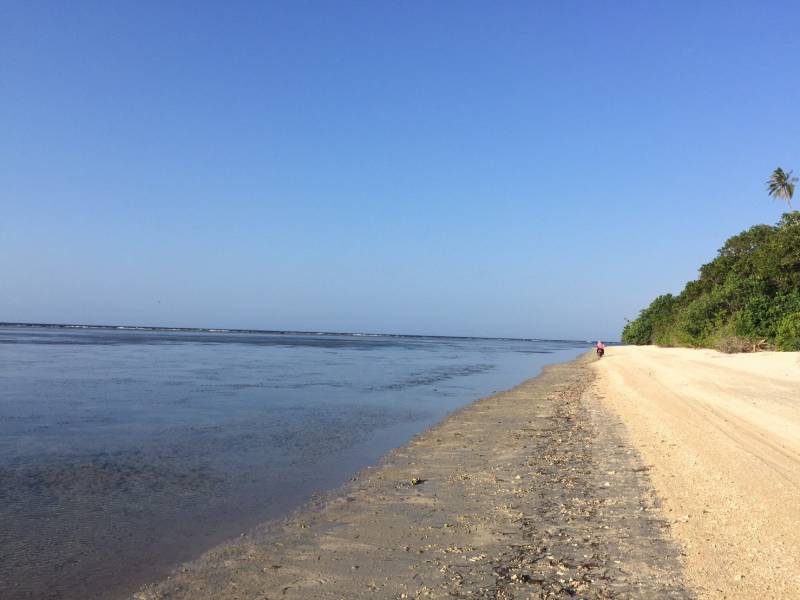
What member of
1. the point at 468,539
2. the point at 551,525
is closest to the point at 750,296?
the point at 551,525

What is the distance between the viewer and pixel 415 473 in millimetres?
10109

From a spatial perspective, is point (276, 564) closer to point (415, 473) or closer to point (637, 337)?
point (415, 473)

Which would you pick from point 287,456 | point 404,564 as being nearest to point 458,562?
point 404,564

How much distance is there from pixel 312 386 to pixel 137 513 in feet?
58.4

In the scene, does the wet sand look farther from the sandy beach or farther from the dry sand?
the dry sand

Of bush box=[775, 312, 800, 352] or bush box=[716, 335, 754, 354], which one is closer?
bush box=[775, 312, 800, 352]

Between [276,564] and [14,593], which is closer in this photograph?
[14,593]

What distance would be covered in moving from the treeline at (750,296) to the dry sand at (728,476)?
20.9 m

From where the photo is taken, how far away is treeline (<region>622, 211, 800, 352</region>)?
37.2 metres

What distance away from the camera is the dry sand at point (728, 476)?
204 inches

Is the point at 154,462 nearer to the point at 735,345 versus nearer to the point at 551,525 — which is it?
the point at 551,525

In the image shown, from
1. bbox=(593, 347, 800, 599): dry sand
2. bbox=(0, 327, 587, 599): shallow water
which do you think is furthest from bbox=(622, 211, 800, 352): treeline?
bbox=(0, 327, 587, 599): shallow water

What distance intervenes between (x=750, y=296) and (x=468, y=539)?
43997mm

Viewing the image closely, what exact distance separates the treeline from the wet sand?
31.6 metres
